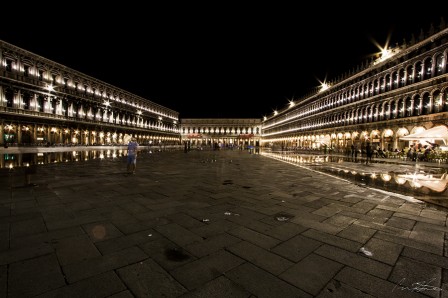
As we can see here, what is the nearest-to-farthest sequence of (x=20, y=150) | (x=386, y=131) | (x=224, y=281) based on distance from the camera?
(x=224, y=281) < (x=20, y=150) < (x=386, y=131)

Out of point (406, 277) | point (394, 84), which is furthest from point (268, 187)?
point (394, 84)

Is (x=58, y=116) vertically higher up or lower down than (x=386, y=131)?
higher up

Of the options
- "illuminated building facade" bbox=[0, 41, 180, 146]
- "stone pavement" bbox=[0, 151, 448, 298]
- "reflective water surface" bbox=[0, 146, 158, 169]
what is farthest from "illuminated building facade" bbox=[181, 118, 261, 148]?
"stone pavement" bbox=[0, 151, 448, 298]

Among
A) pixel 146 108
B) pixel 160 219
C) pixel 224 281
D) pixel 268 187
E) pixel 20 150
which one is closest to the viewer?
pixel 224 281

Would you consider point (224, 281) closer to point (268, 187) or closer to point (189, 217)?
point (189, 217)

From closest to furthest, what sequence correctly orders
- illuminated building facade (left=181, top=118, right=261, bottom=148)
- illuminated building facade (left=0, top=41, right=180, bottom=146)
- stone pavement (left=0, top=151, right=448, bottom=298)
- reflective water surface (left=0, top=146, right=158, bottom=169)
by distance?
stone pavement (left=0, top=151, right=448, bottom=298)
reflective water surface (left=0, top=146, right=158, bottom=169)
illuminated building facade (left=0, top=41, right=180, bottom=146)
illuminated building facade (left=181, top=118, right=261, bottom=148)

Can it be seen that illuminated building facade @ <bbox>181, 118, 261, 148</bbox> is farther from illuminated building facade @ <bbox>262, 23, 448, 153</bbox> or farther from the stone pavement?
the stone pavement

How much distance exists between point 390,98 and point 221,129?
88.2 metres

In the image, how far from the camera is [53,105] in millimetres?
41562

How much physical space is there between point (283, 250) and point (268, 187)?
4475 millimetres

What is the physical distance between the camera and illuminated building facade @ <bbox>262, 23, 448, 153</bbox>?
26.6 meters

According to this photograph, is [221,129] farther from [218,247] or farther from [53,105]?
[218,247]

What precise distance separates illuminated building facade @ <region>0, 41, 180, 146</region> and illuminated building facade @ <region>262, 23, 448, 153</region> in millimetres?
→ 38665

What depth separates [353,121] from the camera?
140ft
